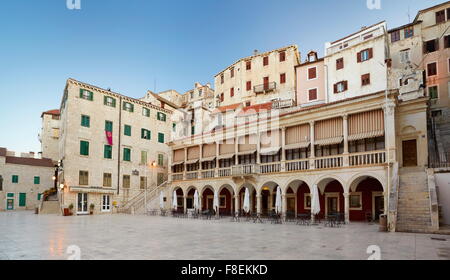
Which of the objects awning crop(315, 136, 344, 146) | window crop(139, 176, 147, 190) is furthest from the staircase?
window crop(139, 176, 147, 190)

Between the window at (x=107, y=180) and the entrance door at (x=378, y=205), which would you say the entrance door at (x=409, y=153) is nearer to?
the entrance door at (x=378, y=205)

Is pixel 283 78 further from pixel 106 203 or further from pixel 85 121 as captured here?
pixel 106 203

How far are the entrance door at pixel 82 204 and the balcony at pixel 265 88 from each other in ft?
88.6

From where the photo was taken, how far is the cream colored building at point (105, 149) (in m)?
35.1

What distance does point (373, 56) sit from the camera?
34.2m

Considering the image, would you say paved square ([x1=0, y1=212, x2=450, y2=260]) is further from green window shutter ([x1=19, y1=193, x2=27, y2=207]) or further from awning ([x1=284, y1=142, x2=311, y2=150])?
green window shutter ([x1=19, y1=193, x2=27, y2=207])

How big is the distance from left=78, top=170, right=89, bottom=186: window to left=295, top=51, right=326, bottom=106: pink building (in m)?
26.7

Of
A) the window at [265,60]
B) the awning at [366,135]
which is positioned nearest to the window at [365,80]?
the awning at [366,135]

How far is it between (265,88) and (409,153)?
25.8m

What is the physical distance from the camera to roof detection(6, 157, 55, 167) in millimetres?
49562

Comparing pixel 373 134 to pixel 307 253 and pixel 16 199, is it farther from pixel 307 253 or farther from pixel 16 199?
pixel 16 199

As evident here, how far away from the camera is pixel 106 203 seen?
3728 centimetres
